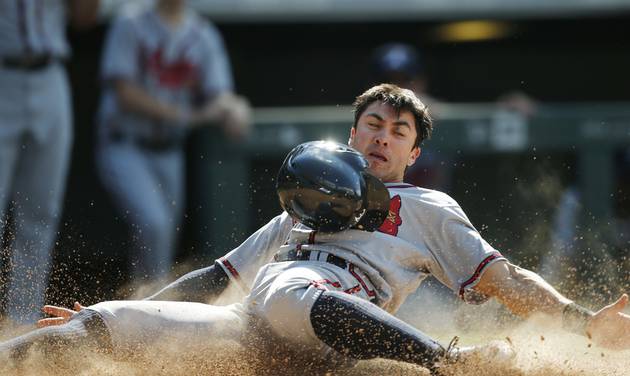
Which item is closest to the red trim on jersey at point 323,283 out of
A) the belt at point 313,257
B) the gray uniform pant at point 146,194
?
the belt at point 313,257

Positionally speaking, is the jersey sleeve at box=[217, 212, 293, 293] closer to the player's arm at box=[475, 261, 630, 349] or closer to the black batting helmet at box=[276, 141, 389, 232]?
the black batting helmet at box=[276, 141, 389, 232]

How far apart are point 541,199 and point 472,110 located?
979 mm

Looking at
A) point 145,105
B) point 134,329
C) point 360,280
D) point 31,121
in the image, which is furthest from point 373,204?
point 145,105

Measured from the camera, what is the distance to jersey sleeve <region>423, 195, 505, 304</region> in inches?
159

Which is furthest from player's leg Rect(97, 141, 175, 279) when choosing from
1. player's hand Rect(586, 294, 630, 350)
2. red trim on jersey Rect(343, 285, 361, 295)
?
player's hand Rect(586, 294, 630, 350)

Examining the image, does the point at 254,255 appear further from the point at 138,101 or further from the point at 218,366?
the point at 138,101

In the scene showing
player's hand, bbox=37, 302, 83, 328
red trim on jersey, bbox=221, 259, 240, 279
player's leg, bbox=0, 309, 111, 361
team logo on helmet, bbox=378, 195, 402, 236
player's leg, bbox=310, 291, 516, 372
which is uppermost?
team logo on helmet, bbox=378, 195, 402, 236

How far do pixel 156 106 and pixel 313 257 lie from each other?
388 cm

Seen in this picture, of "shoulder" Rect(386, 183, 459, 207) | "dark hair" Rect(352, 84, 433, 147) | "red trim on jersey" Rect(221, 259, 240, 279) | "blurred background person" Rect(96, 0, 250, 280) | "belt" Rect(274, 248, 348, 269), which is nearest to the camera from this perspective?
"belt" Rect(274, 248, 348, 269)

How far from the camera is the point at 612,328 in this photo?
12.3 ft

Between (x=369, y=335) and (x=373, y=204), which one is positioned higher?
(x=373, y=204)

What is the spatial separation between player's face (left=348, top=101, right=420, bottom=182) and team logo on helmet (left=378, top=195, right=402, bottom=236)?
0.16 metres

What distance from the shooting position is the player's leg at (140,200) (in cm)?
731

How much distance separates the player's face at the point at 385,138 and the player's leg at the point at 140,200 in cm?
308
